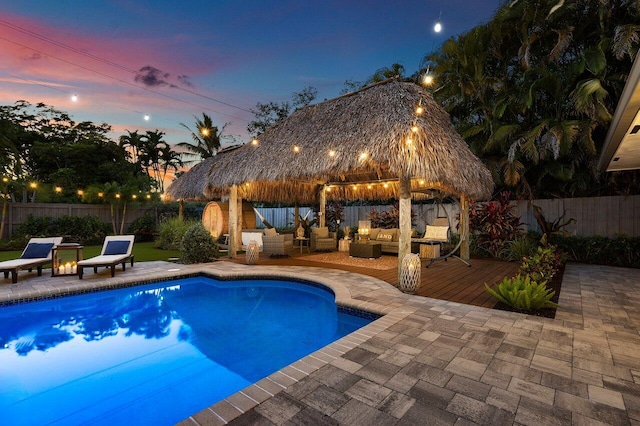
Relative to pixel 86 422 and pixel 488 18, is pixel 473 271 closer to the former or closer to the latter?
pixel 86 422

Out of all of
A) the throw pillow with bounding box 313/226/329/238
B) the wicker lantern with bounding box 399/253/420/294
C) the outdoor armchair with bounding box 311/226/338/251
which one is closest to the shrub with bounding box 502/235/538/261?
the wicker lantern with bounding box 399/253/420/294

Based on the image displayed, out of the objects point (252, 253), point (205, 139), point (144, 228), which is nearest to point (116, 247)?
point (252, 253)

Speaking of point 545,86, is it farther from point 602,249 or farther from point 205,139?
point 205,139

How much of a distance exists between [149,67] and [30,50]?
10.9 ft

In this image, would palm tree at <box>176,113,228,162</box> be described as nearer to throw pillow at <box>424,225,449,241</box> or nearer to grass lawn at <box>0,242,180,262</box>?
grass lawn at <box>0,242,180,262</box>

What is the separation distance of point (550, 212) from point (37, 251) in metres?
14.1

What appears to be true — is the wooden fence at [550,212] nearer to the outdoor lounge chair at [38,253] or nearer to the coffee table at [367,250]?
the coffee table at [367,250]

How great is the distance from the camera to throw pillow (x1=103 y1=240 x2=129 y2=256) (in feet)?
23.4

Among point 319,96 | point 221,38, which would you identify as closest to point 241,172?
point 221,38

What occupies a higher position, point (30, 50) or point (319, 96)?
point (319, 96)

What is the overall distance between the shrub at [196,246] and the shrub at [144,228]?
302 inches

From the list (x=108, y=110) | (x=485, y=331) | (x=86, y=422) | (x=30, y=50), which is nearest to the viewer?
(x=86, y=422)

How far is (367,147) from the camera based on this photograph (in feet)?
20.5

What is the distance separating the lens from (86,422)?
2.38 metres
